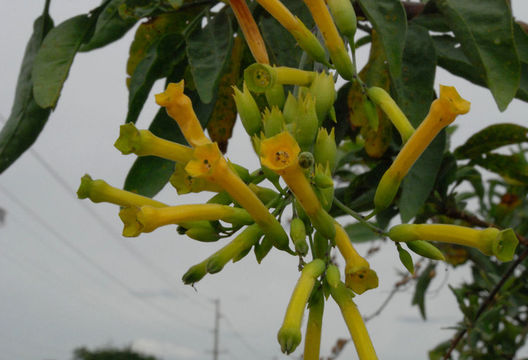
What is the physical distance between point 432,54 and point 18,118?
889 mm

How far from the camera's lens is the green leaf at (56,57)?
120 centimetres

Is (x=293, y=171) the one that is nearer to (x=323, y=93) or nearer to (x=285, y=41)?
(x=323, y=93)

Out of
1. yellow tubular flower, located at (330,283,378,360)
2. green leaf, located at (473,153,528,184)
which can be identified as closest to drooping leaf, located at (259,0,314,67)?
yellow tubular flower, located at (330,283,378,360)

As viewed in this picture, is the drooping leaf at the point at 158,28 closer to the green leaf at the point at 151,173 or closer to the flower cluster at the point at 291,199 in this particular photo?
the green leaf at the point at 151,173

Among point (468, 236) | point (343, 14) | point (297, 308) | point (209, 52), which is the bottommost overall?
point (297, 308)

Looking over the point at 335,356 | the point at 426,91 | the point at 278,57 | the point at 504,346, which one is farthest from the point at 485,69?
the point at 504,346

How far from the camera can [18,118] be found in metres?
1.30

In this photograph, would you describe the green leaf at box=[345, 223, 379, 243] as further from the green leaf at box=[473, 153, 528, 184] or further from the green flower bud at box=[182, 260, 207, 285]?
the green flower bud at box=[182, 260, 207, 285]

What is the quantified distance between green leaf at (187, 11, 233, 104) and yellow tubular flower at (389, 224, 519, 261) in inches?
15.8

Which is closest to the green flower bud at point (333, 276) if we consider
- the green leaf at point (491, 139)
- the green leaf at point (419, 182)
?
the green leaf at point (419, 182)

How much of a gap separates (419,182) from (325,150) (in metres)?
0.46

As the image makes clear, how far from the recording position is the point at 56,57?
1.29 m

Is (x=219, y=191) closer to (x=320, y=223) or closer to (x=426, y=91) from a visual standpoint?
(x=320, y=223)

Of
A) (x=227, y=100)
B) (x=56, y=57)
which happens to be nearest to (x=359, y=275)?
(x=227, y=100)
